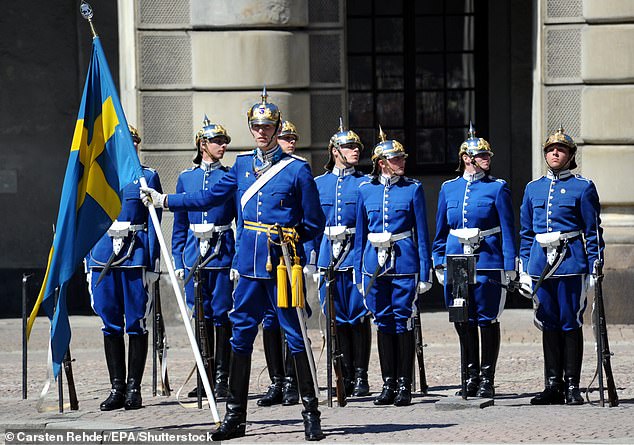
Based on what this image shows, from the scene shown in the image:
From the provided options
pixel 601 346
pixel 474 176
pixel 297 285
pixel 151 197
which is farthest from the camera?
pixel 474 176

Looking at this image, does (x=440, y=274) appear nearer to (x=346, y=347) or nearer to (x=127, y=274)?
(x=346, y=347)

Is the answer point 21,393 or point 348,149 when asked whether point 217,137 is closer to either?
point 348,149

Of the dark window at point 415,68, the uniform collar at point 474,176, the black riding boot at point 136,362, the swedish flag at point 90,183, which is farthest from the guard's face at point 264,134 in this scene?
the dark window at point 415,68

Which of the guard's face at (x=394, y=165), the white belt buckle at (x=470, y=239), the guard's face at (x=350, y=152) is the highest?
the guard's face at (x=350, y=152)

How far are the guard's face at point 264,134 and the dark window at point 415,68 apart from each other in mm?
8467

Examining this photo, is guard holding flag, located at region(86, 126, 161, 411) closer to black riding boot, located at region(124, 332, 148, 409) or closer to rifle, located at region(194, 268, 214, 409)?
black riding boot, located at region(124, 332, 148, 409)

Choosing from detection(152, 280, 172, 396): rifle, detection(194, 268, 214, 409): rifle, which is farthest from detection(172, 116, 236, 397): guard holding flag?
detection(194, 268, 214, 409): rifle

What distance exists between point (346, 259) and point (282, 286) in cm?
283

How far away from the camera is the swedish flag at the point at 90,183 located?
441 inches

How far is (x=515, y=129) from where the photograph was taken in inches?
749

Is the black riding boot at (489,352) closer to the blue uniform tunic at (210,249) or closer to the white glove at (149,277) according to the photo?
the blue uniform tunic at (210,249)

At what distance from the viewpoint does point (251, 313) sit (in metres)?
10.5

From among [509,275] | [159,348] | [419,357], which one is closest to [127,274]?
[159,348]

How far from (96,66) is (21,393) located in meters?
3.04
